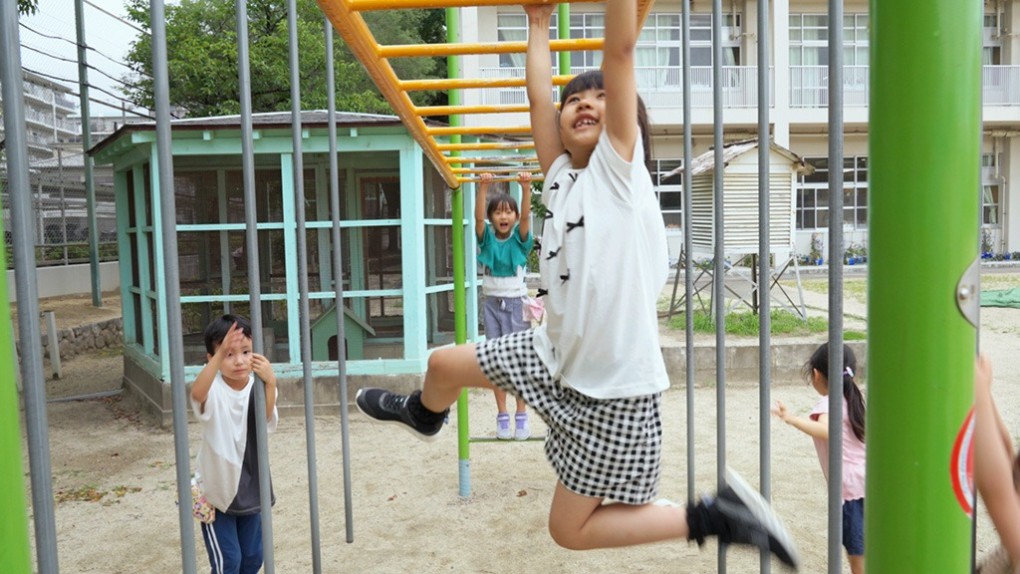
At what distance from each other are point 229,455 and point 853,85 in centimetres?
1804

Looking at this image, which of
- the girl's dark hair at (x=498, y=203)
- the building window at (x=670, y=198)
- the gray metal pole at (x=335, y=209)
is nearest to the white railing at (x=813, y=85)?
the building window at (x=670, y=198)

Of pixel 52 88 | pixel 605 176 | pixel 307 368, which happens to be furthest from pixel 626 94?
pixel 52 88

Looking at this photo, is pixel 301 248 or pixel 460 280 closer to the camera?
pixel 301 248

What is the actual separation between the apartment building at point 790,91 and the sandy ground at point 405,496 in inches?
439

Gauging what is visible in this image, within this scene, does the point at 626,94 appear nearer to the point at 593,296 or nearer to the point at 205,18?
the point at 593,296

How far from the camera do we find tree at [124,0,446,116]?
12.8 m

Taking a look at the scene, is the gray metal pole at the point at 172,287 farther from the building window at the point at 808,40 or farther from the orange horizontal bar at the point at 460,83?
the building window at the point at 808,40

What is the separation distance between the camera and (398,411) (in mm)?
1868

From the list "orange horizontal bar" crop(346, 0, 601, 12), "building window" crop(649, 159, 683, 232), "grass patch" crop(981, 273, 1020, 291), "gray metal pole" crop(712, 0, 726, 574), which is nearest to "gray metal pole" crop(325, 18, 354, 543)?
"orange horizontal bar" crop(346, 0, 601, 12)

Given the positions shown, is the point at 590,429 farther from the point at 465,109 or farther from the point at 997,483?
the point at 465,109

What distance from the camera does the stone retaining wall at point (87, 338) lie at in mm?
8602

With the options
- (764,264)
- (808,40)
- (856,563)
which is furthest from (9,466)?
(808,40)

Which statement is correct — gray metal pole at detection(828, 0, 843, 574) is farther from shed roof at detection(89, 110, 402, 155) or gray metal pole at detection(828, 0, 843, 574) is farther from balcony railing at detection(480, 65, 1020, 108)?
balcony railing at detection(480, 65, 1020, 108)

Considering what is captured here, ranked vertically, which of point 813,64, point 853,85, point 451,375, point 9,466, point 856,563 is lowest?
point 856,563
